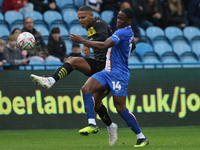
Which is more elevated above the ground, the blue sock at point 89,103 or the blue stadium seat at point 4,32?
the blue stadium seat at point 4,32

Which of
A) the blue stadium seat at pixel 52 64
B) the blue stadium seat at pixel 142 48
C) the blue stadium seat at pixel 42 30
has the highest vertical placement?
the blue stadium seat at pixel 42 30

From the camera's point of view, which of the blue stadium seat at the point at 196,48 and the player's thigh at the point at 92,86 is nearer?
the player's thigh at the point at 92,86

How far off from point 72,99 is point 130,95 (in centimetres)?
161

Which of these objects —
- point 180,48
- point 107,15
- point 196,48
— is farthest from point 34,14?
point 196,48

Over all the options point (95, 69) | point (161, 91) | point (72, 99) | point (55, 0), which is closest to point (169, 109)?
point (161, 91)

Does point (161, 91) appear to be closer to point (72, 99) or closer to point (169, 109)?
point (169, 109)

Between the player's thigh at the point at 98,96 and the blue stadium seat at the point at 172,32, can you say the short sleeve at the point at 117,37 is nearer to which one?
the player's thigh at the point at 98,96

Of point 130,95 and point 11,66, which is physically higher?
point 11,66

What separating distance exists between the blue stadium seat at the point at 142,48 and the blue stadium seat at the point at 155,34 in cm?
75

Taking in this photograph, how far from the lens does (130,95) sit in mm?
10820

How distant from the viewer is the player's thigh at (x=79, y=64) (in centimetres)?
639

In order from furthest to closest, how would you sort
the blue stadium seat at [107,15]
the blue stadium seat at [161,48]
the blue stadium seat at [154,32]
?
the blue stadium seat at [154,32], the blue stadium seat at [107,15], the blue stadium seat at [161,48]

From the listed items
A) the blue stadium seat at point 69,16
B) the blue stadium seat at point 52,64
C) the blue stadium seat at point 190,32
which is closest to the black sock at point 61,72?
the blue stadium seat at point 52,64

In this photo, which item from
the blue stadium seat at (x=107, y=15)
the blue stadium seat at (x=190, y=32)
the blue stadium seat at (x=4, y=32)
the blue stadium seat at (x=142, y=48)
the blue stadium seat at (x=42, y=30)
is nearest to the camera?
the blue stadium seat at (x=4, y=32)
